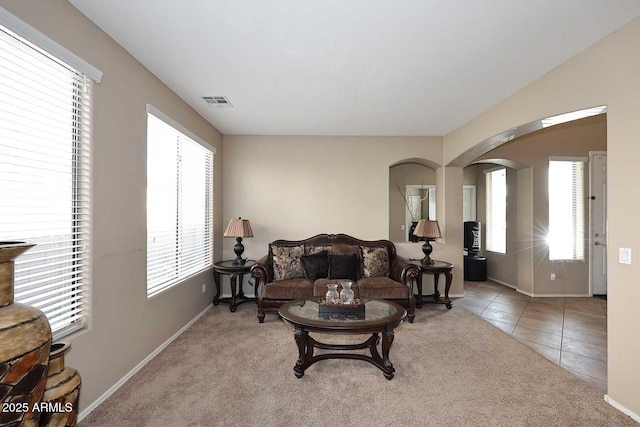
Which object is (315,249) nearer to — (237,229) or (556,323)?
(237,229)

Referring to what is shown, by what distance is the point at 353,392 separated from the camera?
8.21 feet

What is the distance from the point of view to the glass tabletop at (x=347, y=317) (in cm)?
270

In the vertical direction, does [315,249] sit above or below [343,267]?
above

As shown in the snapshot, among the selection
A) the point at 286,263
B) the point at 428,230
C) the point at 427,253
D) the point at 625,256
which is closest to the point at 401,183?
the point at 428,230

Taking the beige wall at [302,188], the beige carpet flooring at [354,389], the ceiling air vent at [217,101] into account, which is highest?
the ceiling air vent at [217,101]

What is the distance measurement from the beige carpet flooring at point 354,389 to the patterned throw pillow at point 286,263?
114 centimetres

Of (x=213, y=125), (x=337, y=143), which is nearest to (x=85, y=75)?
(x=213, y=125)

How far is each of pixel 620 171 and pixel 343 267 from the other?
3.10 metres

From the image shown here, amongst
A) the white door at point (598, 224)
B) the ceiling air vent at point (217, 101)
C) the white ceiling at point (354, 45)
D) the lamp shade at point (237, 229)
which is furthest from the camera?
the white door at point (598, 224)

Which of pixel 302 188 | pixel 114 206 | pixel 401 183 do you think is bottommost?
pixel 114 206

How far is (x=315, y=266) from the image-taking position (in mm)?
4566

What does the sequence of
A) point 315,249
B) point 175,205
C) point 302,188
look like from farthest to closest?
point 302,188 < point 315,249 < point 175,205

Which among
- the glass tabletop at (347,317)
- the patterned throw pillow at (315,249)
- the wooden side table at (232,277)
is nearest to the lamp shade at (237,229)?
the wooden side table at (232,277)

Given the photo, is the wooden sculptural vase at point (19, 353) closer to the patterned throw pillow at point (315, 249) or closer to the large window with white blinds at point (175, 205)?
the large window with white blinds at point (175, 205)
